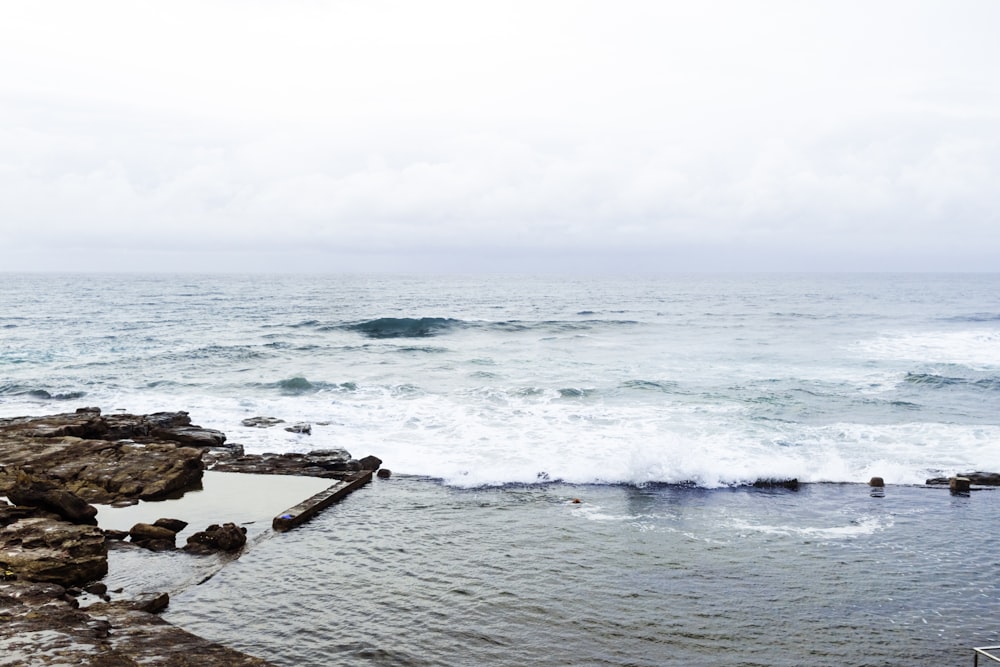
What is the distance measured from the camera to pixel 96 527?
10320 mm

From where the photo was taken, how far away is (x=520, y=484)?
15.0 metres

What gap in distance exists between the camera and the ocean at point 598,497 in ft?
27.2

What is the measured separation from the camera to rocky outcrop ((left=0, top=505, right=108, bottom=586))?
9031mm

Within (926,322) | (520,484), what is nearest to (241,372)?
(520,484)

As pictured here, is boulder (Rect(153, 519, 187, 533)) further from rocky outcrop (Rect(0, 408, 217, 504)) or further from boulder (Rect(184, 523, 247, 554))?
rocky outcrop (Rect(0, 408, 217, 504))

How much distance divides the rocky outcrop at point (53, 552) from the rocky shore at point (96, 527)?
1cm

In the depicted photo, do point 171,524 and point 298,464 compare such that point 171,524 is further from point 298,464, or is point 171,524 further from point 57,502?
point 298,464

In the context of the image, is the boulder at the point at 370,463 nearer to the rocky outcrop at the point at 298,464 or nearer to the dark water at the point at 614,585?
the rocky outcrop at the point at 298,464

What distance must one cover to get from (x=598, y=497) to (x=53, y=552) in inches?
359

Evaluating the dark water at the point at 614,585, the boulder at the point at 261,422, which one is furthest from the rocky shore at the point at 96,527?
the boulder at the point at 261,422

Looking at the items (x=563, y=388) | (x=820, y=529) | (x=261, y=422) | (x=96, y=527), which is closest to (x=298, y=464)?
(x=261, y=422)

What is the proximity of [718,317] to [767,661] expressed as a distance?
53460 mm

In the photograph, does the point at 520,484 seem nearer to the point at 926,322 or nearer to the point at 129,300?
the point at 926,322

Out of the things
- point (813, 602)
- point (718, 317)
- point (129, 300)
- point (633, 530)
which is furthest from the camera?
point (129, 300)
